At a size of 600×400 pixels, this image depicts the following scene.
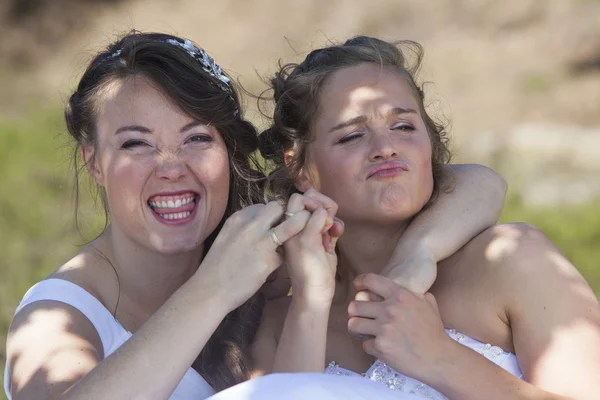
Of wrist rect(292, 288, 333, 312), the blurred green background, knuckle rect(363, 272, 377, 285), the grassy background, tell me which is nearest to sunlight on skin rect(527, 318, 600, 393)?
knuckle rect(363, 272, 377, 285)

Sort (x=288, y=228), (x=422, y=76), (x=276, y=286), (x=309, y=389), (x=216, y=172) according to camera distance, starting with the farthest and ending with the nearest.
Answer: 1. (x=422, y=76)
2. (x=276, y=286)
3. (x=216, y=172)
4. (x=288, y=228)
5. (x=309, y=389)

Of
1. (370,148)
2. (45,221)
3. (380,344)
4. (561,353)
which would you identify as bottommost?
(561,353)

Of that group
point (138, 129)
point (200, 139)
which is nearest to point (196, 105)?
point (200, 139)

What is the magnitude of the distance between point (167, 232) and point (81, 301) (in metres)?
0.41

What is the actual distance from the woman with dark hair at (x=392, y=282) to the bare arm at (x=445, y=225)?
0.06 m

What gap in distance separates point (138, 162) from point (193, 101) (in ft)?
1.02

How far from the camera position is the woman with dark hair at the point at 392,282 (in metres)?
2.96

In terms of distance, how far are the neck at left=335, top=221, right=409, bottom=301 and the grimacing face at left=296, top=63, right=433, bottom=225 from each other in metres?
0.08

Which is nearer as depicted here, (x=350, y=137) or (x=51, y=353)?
(x=51, y=353)

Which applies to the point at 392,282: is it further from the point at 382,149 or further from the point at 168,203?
the point at 168,203

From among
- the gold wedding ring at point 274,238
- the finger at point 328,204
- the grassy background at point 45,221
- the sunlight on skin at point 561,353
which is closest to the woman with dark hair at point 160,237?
the gold wedding ring at point 274,238

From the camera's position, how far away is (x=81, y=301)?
3.35m

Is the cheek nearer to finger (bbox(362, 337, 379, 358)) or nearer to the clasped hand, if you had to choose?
the clasped hand

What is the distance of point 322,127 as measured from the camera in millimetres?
3568
